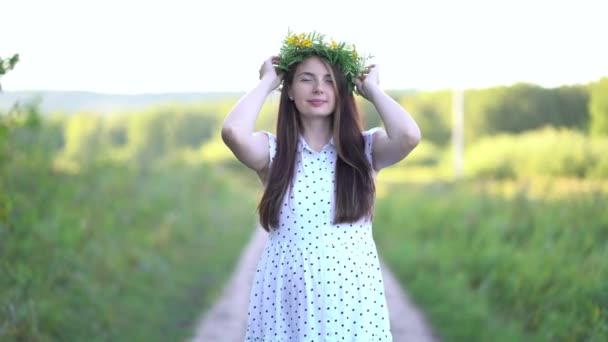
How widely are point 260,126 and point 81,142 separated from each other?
87.4ft

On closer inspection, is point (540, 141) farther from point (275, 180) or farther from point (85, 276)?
point (275, 180)

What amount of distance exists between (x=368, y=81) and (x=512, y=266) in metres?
6.08

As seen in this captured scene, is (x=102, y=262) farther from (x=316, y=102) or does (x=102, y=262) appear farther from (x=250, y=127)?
(x=316, y=102)

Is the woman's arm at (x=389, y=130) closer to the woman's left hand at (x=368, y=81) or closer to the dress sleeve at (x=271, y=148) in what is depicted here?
the woman's left hand at (x=368, y=81)

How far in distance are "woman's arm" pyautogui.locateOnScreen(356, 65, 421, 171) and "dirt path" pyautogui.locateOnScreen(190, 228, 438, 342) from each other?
4.09 meters

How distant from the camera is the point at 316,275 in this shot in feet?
12.3

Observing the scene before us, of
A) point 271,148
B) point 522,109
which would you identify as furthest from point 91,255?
point 522,109

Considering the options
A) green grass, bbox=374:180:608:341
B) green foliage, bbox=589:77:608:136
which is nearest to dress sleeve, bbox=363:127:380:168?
green grass, bbox=374:180:608:341

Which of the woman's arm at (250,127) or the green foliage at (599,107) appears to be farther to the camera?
the green foliage at (599,107)

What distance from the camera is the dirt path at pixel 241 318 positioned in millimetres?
7934

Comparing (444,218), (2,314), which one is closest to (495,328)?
(2,314)

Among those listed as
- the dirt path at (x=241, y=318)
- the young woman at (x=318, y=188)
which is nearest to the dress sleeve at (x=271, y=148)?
the young woman at (x=318, y=188)

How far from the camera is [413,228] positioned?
15609 mm

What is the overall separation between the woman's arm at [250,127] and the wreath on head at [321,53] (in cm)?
9
